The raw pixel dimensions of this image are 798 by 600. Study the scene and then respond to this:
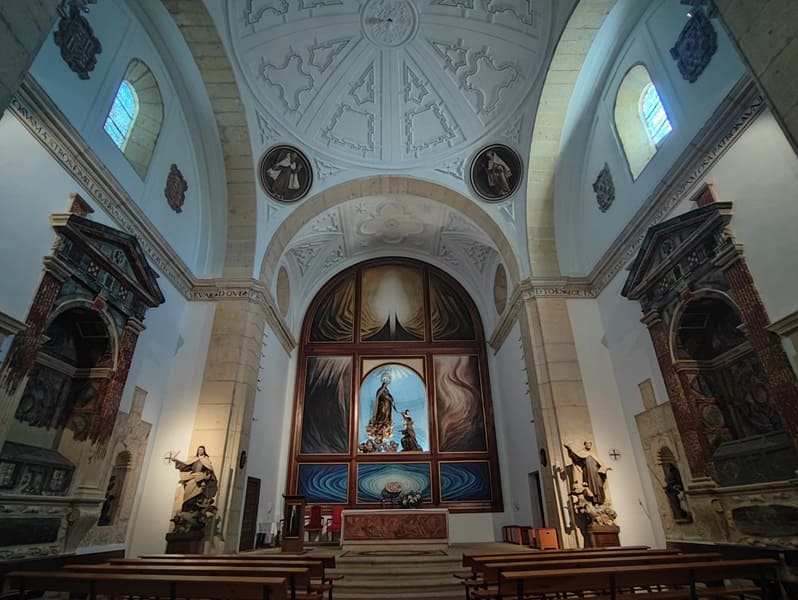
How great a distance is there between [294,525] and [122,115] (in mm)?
8577

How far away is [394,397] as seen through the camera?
14555 mm

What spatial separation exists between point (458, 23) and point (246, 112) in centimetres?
522

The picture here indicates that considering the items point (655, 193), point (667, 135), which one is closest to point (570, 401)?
point (655, 193)

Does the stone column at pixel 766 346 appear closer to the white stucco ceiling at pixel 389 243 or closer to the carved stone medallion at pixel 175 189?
the white stucco ceiling at pixel 389 243

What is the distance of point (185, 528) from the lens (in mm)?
7754

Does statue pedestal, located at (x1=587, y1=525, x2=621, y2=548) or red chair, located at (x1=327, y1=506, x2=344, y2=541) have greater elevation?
red chair, located at (x1=327, y1=506, x2=344, y2=541)

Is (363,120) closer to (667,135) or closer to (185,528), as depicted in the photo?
(667,135)

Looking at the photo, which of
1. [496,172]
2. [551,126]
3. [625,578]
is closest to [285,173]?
[496,172]

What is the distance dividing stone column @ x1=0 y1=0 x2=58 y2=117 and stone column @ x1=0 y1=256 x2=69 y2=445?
3.37 m

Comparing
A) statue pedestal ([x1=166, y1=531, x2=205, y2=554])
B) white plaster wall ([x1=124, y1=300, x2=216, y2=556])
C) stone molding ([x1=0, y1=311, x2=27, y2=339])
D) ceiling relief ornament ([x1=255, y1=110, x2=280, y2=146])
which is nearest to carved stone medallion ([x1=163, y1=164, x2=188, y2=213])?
white plaster wall ([x1=124, y1=300, x2=216, y2=556])

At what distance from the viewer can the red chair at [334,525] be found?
38.6 ft

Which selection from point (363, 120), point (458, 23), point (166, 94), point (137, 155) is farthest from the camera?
point (363, 120)

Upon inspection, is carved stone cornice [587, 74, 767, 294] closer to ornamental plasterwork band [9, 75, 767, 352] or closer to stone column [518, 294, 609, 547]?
ornamental plasterwork band [9, 75, 767, 352]

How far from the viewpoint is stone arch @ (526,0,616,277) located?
27.8 feet
